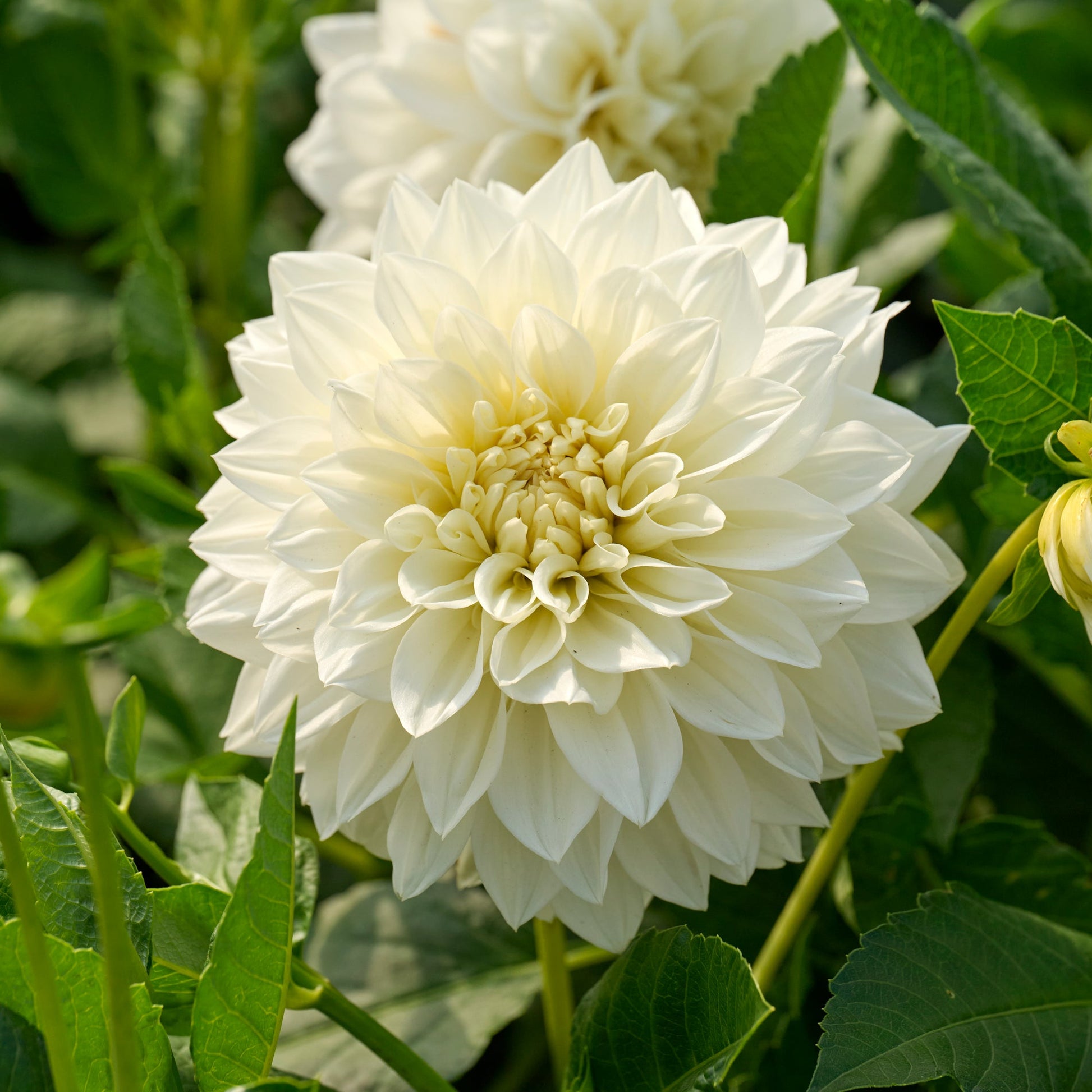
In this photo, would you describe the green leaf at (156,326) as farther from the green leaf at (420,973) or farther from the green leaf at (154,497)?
the green leaf at (420,973)

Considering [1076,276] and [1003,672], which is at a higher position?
[1076,276]

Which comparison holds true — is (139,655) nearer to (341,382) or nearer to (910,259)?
(341,382)

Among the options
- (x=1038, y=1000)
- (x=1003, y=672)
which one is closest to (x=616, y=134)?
(x=1003, y=672)

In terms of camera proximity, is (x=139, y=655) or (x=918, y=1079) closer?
(x=918, y=1079)

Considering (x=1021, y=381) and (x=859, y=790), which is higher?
→ (x=1021, y=381)

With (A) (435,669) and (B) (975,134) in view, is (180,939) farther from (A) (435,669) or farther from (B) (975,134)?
(B) (975,134)

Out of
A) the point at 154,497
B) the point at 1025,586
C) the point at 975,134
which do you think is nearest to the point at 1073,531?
the point at 1025,586

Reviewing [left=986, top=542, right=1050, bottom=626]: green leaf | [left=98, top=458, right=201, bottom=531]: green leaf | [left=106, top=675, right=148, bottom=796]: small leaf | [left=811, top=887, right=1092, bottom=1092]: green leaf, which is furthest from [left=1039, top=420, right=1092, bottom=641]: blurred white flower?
[left=98, top=458, right=201, bottom=531]: green leaf

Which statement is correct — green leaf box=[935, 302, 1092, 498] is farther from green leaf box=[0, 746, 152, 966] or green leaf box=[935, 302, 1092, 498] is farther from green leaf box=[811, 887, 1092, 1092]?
green leaf box=[0, 746, 152, 966]
